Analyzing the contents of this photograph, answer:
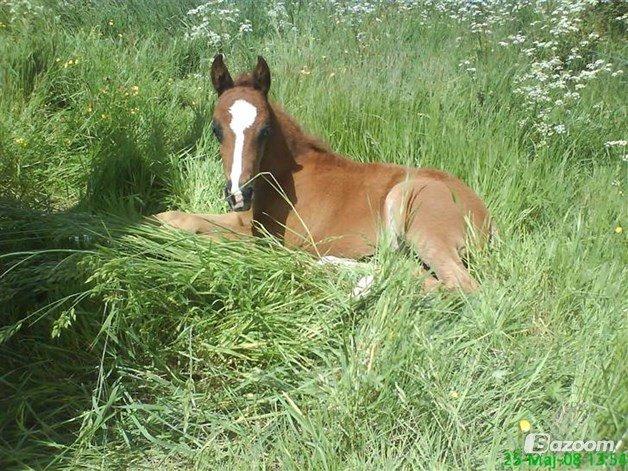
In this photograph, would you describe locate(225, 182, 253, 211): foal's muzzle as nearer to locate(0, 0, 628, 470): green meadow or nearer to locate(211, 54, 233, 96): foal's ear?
locate(0, 0, 628, 470): green meadow

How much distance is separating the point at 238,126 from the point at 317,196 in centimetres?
79

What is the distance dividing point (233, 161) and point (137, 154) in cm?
141

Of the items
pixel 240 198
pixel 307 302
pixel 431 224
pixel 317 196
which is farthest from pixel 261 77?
pixel 307 302

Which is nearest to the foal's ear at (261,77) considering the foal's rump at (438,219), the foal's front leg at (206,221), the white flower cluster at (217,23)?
the foal's front leg at (206,221)

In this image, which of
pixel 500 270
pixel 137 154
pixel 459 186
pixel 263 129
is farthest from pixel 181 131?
pixel 500 270

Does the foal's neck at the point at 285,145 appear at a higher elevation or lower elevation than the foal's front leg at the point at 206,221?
higher

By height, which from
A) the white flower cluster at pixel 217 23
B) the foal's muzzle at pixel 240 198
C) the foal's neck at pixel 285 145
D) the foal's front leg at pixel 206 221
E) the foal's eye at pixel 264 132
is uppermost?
the white flower cluster at pixel 217 23

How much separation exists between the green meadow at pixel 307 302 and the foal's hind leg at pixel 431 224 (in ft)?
0.56

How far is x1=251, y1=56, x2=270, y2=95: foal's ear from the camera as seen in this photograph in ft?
16.4

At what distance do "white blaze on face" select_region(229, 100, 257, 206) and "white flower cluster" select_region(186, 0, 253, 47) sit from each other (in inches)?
118

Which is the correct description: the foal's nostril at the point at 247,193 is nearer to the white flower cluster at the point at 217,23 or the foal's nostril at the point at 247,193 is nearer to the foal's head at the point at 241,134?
the foal's head at the point at 241,134

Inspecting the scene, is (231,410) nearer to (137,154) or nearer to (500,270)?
(500,270)

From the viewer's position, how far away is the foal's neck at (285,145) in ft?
16.4

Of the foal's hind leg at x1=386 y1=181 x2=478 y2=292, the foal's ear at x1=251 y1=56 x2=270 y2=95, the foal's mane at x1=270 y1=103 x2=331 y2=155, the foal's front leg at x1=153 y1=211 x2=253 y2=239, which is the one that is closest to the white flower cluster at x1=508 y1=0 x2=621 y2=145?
the foal's hind leg at x1=386 y1=181 x2=478 y2=292
